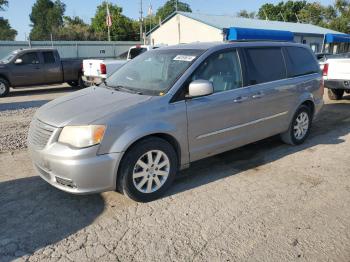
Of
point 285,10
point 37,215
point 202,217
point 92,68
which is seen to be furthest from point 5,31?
point 202,217

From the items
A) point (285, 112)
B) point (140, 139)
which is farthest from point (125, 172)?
point (285, 112)

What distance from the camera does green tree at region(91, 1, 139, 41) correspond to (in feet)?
166

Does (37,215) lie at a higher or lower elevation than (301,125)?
lower

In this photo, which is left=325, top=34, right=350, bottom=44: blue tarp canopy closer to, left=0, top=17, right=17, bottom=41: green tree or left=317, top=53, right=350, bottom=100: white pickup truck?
left=317, top=53, right=350, bottom=100: white pickup truck

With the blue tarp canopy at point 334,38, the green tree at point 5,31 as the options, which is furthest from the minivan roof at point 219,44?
the green tree at point 5,31

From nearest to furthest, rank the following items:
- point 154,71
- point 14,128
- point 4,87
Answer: point 154,71 → point 14,128 → point 4,87

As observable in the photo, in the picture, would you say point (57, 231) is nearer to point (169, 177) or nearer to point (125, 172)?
point (125, 172)

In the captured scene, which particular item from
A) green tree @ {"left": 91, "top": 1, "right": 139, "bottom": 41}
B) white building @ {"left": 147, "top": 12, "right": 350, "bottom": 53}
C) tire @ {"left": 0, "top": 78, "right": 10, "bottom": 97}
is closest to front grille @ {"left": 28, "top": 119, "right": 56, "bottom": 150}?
tire @ {"left": 0, "top": 78, "right": 10, "bottom": 97}

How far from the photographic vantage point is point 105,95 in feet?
14.2

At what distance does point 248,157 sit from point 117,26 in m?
49.2

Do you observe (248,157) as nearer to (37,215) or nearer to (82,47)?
(37,215)

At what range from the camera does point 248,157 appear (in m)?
5.52

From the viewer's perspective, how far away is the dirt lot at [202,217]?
3.12 meters

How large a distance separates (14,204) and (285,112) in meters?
4.16
